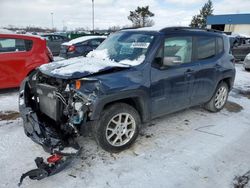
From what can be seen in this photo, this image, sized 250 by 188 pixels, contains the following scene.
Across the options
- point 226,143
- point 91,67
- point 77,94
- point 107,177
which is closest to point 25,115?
point 77,94

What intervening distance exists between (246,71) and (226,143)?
901cm

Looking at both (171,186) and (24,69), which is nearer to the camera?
(171,186)

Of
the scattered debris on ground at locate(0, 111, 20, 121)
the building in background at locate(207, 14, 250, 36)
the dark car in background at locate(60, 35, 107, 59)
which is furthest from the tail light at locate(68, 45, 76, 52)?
the building in background at locate(207, 14, 250, 36)

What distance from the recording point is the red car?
6691 mm

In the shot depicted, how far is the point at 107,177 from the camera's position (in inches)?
127

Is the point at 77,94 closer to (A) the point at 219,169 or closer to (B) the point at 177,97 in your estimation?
(B) the point at 177,97

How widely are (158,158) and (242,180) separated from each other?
1122 millimetres

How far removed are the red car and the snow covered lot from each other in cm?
222

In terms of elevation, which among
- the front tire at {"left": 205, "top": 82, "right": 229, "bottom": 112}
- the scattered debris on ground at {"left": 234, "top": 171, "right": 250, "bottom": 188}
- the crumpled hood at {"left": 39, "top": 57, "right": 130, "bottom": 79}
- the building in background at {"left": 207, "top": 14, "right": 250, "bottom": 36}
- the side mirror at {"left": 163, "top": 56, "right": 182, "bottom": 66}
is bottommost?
the scattered debris on ground at {"left": 234, "top": 171, "right": 250, "bottom": 188}

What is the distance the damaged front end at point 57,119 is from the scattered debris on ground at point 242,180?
2.04 meters

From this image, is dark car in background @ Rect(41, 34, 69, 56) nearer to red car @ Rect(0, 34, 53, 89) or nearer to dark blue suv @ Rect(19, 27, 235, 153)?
red car @ Rect(0, 34, 53, 89)

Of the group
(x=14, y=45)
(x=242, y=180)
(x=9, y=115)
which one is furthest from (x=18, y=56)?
(x=242, y=180)

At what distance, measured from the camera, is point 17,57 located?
681cm

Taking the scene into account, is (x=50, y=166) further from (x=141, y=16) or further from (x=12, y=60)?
(x=141, y=16)
